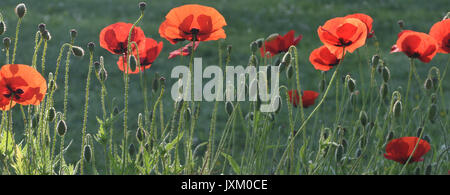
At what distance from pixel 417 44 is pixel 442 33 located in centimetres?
8

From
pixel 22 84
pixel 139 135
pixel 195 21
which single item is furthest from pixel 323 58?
pixel 22 84

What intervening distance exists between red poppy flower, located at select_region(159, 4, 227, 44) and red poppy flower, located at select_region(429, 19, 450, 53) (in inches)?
23.3

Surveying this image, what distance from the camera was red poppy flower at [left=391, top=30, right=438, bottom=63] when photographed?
1.62 metres

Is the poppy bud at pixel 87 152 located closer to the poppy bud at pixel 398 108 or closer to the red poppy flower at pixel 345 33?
the red poppy flower at pixel 345 33

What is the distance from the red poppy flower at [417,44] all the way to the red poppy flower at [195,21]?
493mm

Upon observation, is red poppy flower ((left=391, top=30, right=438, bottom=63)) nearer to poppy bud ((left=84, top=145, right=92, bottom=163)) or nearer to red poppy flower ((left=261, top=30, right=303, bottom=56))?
red poppy flower ((left=261, top=30, right=303, bottom=56))

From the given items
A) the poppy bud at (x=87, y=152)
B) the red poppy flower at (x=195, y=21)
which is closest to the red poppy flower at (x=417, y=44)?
the red poppy flower at (x=195, y=21)

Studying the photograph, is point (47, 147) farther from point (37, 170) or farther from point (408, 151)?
point (408, 151)

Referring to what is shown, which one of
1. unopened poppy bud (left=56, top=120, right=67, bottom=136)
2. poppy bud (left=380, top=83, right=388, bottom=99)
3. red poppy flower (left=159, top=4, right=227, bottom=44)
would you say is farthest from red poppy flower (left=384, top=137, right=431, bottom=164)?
unopened poppy bud (left=56, top=120, right=67, bottom=136)

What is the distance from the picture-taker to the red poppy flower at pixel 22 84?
1374 millimetres

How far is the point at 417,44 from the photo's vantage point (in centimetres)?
164
